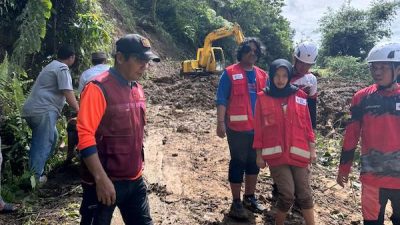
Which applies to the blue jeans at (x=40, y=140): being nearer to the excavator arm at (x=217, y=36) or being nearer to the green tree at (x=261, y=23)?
the excavator arm at (x=217, y=36)

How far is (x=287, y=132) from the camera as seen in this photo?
3.72 meters

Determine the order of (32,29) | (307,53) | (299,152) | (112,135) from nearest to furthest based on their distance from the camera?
(112,135) < (299,152) < (307,53) < (32,29)

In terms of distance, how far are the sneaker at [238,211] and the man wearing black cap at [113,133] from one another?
5.95 ft

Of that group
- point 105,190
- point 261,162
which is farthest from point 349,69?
point 105,190

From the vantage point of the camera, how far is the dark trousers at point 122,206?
2.62 meters

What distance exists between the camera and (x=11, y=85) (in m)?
6.07

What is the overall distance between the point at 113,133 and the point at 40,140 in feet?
9.37

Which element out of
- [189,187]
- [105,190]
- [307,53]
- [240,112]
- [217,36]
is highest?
[217,36]

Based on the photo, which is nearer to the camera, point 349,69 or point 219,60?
point 219,60

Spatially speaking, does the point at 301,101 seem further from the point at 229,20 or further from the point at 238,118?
the point at 229,20

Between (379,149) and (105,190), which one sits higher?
(379,149)

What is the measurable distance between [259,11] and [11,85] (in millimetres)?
23723

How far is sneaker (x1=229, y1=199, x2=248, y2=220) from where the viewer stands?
4324 millimetres

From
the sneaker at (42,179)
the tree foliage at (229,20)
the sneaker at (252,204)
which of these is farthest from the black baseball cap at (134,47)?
the tree foliage at (229,20)
